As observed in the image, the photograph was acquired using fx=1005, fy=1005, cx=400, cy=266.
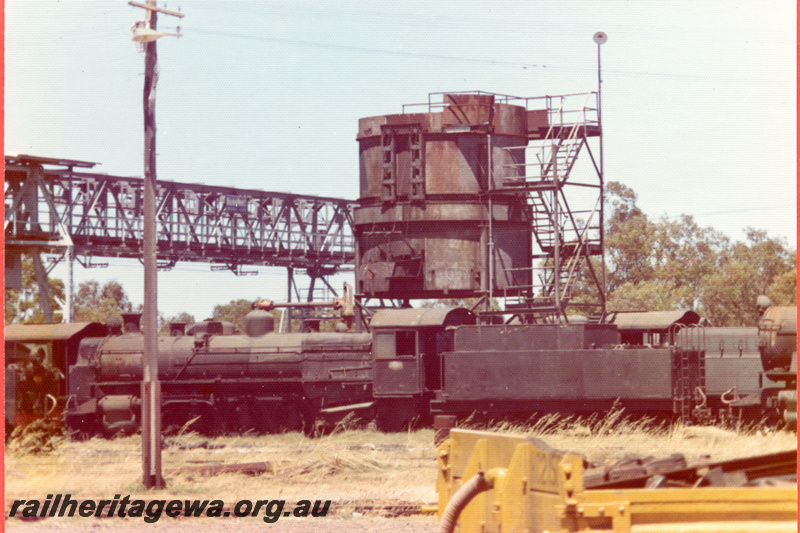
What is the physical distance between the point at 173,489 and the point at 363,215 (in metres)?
16.3

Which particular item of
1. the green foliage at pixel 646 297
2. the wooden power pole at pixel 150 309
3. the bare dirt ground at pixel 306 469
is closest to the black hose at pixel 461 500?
the bare dirt ground at pixel 306 469

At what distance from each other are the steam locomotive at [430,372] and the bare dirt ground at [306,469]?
0.87m

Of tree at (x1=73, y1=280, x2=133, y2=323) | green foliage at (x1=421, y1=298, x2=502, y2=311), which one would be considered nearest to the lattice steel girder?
green foliage at (x1=421, y1=298, x2=502, y2=311)

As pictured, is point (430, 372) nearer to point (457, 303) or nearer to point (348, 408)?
point (348, 408)

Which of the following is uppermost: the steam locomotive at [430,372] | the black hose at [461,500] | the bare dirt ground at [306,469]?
the black hose at [461,500]

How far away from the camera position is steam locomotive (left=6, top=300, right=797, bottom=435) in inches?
871

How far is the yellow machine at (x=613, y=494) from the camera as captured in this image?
528 centimetres

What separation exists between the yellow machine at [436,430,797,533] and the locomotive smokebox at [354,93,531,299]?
885 inches

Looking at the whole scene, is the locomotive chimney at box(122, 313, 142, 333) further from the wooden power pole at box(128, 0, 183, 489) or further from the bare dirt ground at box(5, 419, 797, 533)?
the wooden power pole at box(128, 0, 183, 489)

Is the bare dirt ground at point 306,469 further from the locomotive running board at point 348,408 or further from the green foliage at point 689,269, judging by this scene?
the green foliage at point 689,269

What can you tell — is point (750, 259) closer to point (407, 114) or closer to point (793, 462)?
point (407, 114)

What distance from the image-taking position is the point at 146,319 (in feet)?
53.0

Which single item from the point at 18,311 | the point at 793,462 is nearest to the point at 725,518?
the point at 793,462

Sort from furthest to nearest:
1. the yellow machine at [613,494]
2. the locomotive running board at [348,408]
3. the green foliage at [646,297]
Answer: the green foliage at [646,297], the locomotive running board at [348,408], the yellow machine at [613,494]
